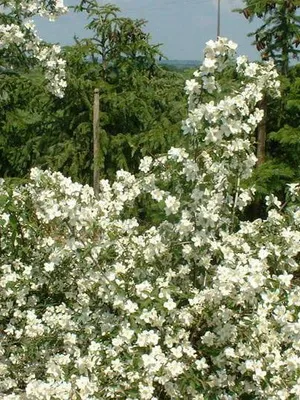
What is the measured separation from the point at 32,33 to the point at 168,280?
2.14m

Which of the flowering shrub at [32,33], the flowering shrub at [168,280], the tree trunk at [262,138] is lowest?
the flowering shrub at [168,280]

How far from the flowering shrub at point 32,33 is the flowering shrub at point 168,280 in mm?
1400

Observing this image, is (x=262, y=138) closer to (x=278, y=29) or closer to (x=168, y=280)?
(x=278, y=29)

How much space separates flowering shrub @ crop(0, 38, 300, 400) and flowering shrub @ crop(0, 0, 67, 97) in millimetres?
1400

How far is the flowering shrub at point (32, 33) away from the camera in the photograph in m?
4.18

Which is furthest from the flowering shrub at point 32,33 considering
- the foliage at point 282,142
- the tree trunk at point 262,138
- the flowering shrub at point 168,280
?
the tree trunk at point 262,138

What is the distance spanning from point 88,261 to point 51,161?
4.23 meters

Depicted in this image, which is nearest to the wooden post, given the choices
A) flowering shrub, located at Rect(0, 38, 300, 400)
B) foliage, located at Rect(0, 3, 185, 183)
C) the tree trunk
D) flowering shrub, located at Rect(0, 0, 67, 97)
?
foliage, located at Rect(0, 3, 185, 183)

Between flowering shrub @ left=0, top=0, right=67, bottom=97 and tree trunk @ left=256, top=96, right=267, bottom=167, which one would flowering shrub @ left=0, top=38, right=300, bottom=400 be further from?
tree trunk @ left=256, top=96, right=267, bottom=167

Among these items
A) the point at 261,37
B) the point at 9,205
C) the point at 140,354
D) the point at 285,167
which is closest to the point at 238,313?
the point at 140,354

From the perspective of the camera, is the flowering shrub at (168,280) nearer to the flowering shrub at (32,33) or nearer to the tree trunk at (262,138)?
the flowering shrub at (32,33)

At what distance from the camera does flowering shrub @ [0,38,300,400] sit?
8.68 feet

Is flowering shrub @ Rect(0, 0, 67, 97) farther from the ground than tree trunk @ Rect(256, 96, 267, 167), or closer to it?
farther from the ground

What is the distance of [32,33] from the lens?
173 inches
